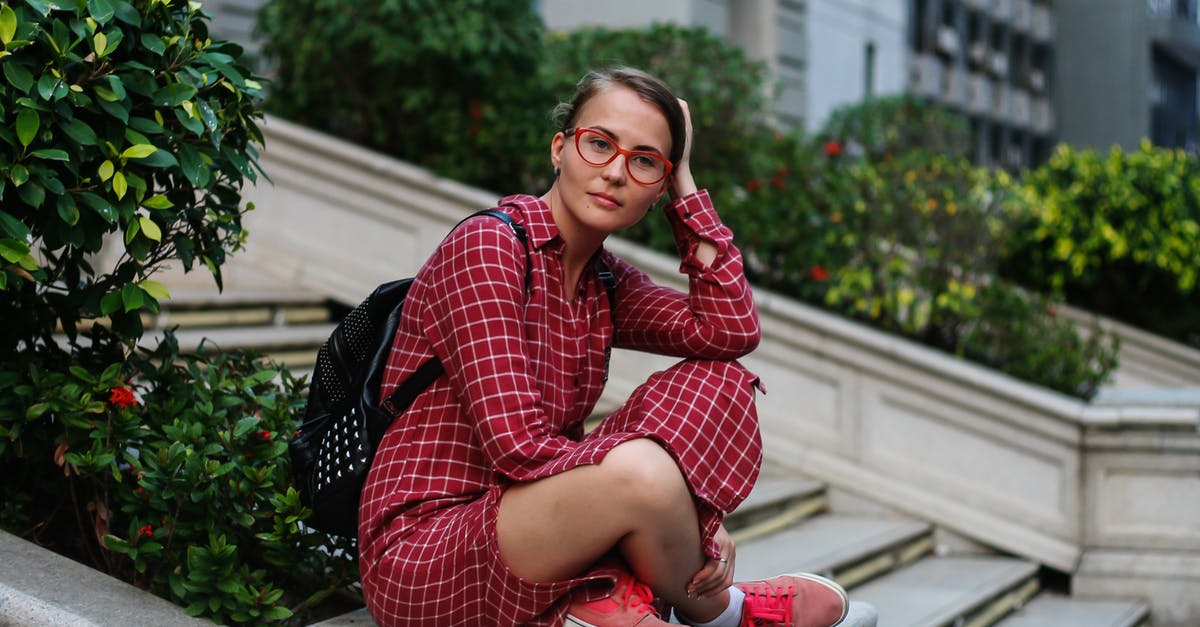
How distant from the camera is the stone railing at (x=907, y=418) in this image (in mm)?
5504

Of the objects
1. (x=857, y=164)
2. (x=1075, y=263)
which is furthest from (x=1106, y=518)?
(x=1075, y=263)

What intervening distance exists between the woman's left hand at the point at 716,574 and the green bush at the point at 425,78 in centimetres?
413

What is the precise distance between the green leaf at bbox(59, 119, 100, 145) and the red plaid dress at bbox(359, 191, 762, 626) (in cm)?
79

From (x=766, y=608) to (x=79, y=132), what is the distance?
6.36 feet

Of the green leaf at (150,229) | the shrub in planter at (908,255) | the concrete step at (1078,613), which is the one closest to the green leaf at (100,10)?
the green leaf at (150,229)

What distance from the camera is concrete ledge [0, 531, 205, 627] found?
2.50 metres

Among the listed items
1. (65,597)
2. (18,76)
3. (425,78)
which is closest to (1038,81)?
(425,78)

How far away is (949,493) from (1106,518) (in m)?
0.70

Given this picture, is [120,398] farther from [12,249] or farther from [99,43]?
[99,43]

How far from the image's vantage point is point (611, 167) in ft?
8.71

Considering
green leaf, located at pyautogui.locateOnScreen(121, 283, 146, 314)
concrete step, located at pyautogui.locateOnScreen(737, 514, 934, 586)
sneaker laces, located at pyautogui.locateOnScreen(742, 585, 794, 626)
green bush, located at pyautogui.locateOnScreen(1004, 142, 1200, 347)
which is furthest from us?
green bush, located at pyautogui.locateOnScreen(1004, 142, 1200, 347)

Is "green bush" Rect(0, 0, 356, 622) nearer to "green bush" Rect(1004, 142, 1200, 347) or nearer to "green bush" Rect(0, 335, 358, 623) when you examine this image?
"green bush" Rect(0, 335, 358, 623)

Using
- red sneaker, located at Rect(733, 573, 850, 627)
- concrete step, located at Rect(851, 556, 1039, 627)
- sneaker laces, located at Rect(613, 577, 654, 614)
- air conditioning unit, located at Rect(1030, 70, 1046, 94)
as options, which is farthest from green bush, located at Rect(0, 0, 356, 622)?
air conditioning unit, located at Rect(1030, 70, 1046, 94)

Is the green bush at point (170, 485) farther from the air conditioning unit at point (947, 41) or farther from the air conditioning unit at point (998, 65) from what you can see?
the air conditioning unit at point (998, 65)
